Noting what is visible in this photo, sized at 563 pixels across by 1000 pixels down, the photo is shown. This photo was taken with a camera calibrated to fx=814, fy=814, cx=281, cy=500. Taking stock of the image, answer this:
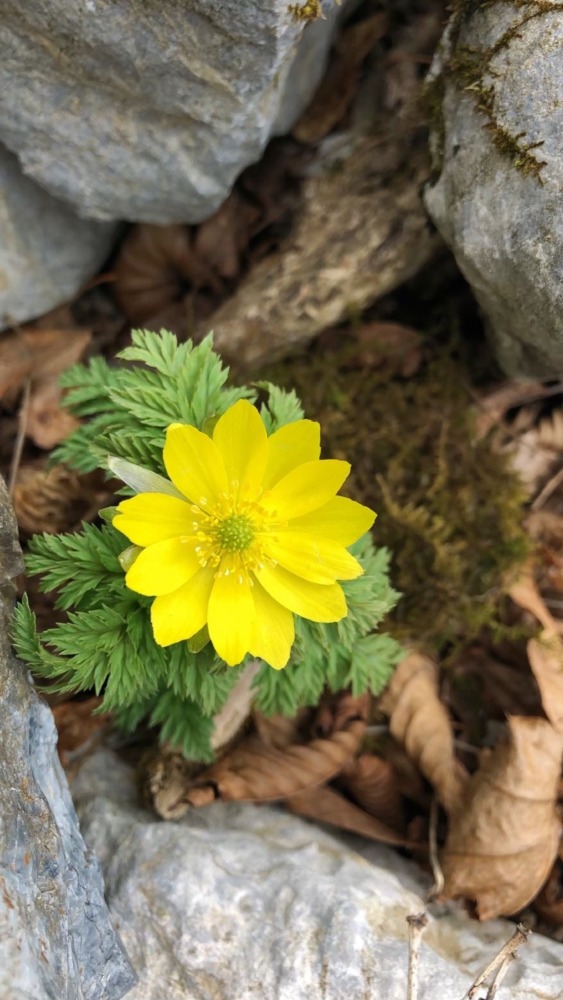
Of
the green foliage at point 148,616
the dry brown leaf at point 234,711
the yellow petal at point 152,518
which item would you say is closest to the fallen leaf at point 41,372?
the green foliage at point 148,616

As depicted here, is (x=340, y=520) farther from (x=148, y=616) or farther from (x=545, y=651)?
(x=545, y=651)

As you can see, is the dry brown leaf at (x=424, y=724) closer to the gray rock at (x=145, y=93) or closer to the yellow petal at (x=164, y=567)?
the yellow petal at (x=164, y=567)

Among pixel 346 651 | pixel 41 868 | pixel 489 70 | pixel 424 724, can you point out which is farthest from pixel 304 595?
pixel 489 70

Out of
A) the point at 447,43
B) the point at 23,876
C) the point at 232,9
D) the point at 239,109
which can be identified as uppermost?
the point at 447,43

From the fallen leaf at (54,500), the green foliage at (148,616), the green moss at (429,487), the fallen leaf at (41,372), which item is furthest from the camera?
the fallen leaf at (41,372)

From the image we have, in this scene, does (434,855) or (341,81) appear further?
(341,81)

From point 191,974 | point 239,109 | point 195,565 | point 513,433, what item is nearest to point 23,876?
point 191,974

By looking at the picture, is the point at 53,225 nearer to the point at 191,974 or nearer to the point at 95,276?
the point at 95,276
